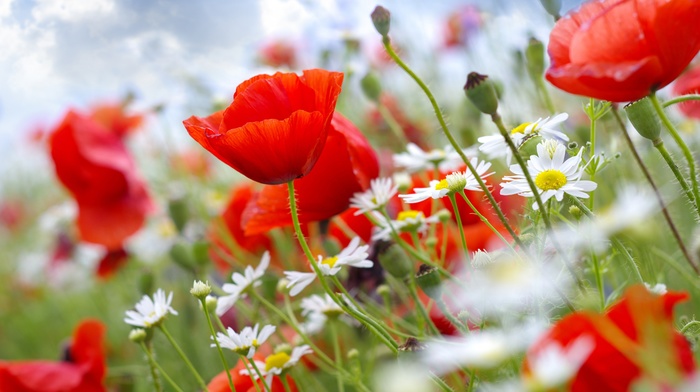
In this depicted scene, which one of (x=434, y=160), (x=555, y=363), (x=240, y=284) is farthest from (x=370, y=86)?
(x=555, y=363)

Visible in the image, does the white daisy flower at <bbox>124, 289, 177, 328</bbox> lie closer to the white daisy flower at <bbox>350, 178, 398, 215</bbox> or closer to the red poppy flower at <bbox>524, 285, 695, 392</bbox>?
the white daisy flower at <bbox>350, 178, 398, 215</bbox>

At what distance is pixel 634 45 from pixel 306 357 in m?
0.33

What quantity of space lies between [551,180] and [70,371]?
0.41 meters

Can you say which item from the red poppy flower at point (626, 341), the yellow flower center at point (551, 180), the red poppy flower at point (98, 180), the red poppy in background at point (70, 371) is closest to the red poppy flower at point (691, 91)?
the yellow flower center at point (551, 180)

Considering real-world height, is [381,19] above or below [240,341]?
above

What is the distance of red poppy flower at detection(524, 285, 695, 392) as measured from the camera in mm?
186

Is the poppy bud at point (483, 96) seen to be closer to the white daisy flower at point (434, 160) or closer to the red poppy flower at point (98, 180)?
the white daisy flower at point (434, 160)

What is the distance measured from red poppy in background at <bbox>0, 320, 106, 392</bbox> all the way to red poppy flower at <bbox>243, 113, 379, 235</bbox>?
202mm

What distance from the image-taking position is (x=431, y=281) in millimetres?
363

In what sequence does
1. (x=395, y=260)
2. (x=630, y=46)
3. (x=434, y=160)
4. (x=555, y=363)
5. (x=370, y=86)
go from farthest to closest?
(x=370, y=86)
(x=434, y=160)
(x=395, y=260)
(x=630, y=46)
(x=555, y=363)

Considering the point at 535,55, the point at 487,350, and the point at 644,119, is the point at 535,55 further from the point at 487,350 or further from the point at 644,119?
the point at 487,350

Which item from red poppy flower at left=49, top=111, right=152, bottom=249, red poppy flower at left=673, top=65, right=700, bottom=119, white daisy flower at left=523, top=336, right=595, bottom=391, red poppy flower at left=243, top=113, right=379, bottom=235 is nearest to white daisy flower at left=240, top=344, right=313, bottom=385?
red poppy flower at left=243, top=113, right=379, bottom=235

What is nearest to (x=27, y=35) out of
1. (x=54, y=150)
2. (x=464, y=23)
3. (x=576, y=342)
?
(x=54, y=150)

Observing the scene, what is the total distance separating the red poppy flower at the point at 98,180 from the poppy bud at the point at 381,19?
23.8 inches
